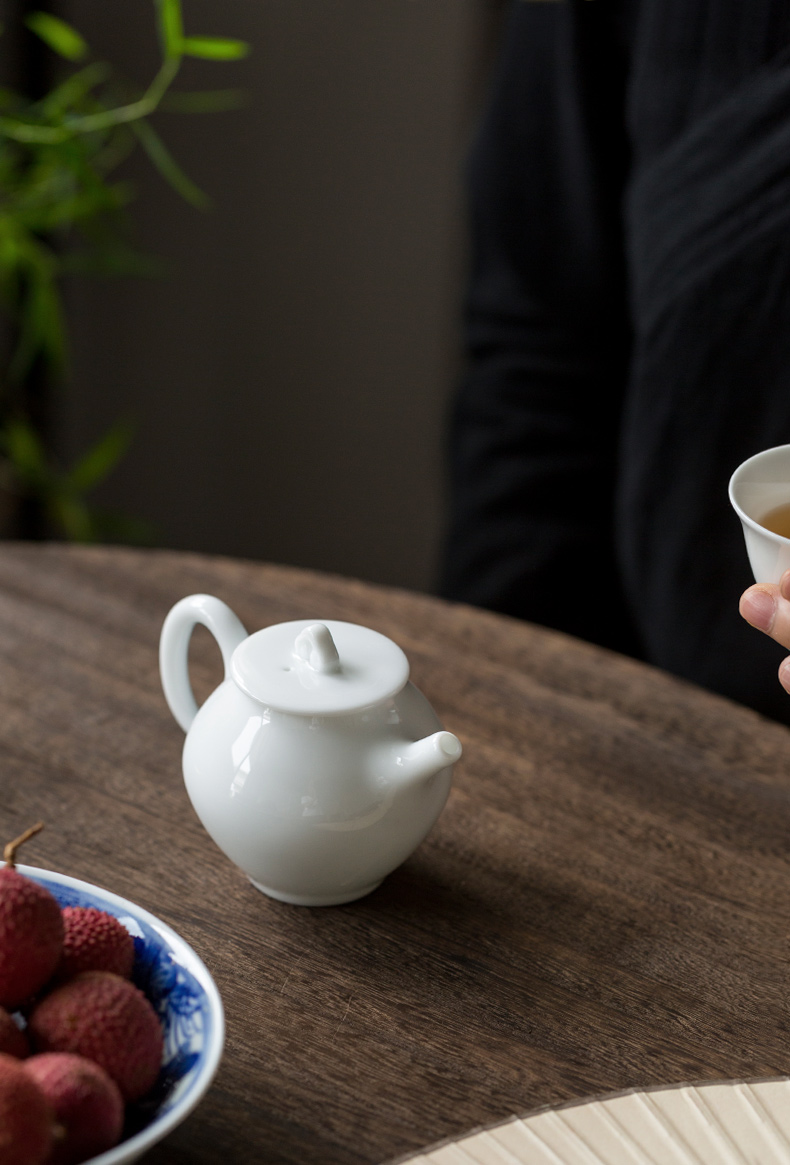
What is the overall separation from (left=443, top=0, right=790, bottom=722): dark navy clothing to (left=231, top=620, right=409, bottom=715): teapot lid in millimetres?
537

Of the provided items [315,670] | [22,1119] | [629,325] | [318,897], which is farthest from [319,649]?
[629,325]

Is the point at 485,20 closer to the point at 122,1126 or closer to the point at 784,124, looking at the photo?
the point at 784,124

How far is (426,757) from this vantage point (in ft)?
1.63

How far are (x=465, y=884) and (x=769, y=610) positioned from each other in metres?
0.21

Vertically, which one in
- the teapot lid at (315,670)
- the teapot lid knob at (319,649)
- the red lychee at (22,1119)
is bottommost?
the red lychee at (22,1119)

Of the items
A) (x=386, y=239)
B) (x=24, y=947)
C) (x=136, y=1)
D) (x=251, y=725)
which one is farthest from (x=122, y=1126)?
(x=136, y=1)

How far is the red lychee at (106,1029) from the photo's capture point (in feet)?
1.24

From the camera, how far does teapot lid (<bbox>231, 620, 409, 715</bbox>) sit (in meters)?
0.50

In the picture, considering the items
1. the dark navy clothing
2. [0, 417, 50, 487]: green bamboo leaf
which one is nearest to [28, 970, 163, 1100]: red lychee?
the dark navy clothing

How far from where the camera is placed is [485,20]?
5.25 ft

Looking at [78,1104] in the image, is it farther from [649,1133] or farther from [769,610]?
[769,610]

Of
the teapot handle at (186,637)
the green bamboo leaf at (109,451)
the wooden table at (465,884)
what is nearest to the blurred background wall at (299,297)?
the green bamboo leaf at (109,451)

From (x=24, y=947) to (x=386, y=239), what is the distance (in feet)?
5.08

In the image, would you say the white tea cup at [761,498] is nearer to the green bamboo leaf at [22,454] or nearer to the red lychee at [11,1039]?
the red lychee at [11,1039]
